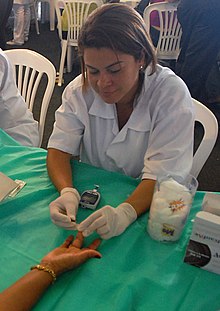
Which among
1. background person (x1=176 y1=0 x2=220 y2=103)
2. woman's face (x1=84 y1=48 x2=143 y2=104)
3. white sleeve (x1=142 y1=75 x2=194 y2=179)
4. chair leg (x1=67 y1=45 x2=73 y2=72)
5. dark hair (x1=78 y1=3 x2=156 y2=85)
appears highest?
dark hair (x1=78 y1=3 x2=156 y2=85)

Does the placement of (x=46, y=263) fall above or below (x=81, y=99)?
below

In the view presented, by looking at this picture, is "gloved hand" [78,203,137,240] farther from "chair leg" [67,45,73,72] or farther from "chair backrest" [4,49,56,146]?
"chair leg" [67,45,73,72]

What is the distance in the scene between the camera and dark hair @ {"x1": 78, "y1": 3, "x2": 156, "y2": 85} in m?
1.01

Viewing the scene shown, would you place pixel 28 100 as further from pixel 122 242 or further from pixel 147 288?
pixel 147 288

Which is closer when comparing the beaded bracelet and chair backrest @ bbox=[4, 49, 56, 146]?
the beaded bracelet

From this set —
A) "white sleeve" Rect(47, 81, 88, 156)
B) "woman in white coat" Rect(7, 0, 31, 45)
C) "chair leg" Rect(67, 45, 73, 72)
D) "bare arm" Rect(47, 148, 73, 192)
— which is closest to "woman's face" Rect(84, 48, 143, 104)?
"white sleeve" Rect(47, 81, 88, 156)

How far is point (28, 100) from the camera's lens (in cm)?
185

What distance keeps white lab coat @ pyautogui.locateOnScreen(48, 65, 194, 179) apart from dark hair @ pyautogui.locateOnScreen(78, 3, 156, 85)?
135 mm

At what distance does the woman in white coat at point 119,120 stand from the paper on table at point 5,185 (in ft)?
0.41

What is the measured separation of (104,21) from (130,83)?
0.61 ft

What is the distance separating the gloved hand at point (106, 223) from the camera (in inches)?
34.6

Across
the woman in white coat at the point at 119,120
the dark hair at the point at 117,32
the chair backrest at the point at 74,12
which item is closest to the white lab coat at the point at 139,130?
the woman in white coat at the point at 119,120

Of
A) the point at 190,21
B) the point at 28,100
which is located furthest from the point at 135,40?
the point at 190,21

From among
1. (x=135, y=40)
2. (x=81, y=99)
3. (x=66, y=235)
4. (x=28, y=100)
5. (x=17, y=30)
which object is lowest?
(x=17, y=30)
